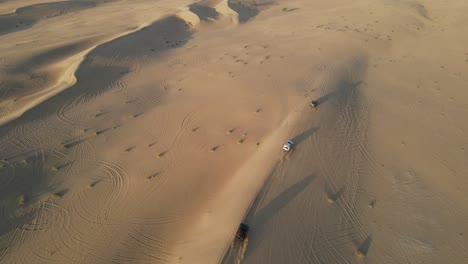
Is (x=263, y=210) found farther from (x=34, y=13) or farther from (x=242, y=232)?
(x=34, y=13)

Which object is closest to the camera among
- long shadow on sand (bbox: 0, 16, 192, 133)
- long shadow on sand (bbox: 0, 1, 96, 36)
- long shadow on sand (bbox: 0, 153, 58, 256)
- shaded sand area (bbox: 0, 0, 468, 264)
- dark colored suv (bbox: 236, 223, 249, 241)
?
dark colored suv (bbox: 236, 223, 249, 241)

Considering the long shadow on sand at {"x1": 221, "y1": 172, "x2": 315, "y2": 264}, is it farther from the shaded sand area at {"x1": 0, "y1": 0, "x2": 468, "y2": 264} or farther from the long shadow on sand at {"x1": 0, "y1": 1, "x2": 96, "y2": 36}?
the long shadow on sand at {"x1": 0, "y1": 1, "x2": 96, "y2": 36}

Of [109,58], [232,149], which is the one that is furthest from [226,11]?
[232,149]

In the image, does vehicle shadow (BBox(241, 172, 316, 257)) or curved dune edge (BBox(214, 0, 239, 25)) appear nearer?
vehicle shadow (BBox(241, 172, 316, 257))

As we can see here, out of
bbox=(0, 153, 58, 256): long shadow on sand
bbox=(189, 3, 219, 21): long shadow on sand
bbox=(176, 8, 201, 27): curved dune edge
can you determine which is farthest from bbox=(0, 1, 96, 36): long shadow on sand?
bbox=(0, 153, 58, 256): long shadow on sand

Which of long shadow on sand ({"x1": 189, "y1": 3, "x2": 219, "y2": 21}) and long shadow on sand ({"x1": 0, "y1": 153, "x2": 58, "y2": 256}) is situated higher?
long shadow on sand ({"x1": 189, "y1": 3, "x2": 219, "y2": 21})

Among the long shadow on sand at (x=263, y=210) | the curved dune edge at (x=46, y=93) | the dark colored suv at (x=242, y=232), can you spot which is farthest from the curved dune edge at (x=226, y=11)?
the dark colored suv at (x=242, y=232)

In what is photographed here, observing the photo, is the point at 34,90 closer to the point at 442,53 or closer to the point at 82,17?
the point at 82,17

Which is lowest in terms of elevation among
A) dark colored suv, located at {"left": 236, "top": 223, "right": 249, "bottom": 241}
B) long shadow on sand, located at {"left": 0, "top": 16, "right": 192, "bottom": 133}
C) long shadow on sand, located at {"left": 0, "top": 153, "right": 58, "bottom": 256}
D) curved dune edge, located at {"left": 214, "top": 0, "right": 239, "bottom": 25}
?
long shadow on sand, located at {"left": 0, "top": 153, "right": 58, "bottom": 256}
